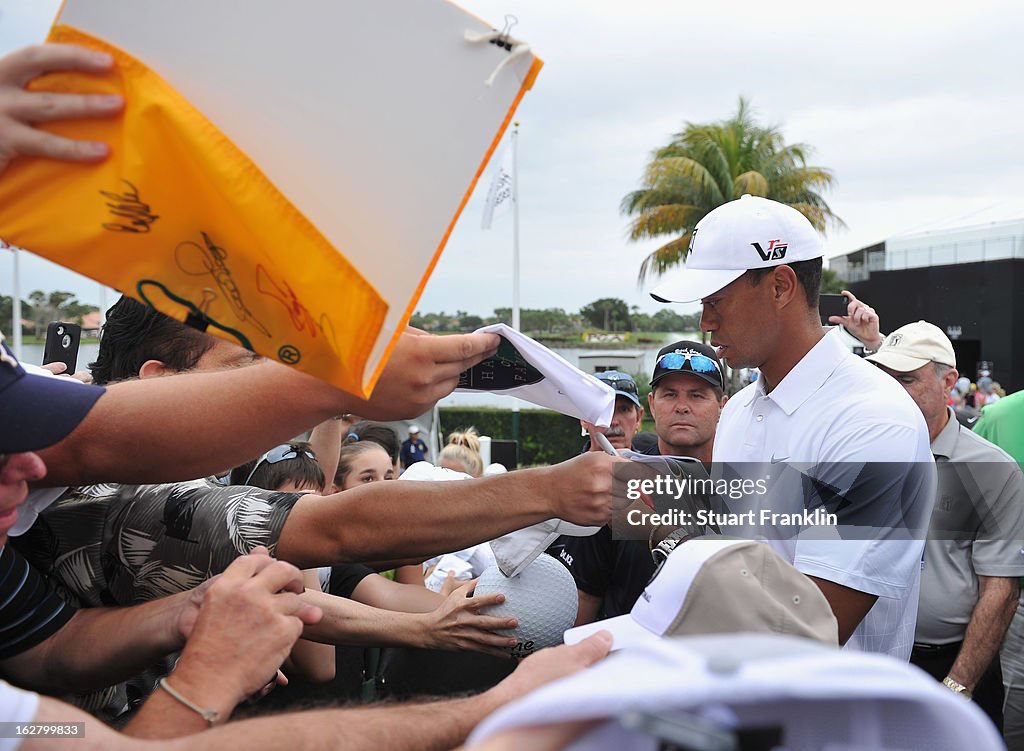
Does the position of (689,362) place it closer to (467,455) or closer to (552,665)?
(467,455)

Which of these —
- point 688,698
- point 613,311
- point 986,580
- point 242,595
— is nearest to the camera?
point 688,698

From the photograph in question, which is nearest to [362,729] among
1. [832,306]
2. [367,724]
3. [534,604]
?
[367,724]

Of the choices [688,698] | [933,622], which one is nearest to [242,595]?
[688,698]

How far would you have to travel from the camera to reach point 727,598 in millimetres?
1465

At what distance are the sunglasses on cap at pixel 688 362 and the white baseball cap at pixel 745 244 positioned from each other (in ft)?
4.26

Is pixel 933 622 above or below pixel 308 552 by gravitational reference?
below

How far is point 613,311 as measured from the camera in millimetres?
30641

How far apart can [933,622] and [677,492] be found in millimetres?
1939

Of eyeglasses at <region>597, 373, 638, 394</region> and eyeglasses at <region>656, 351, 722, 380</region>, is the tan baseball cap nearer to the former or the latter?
eyeglasses at <region>656, 351, 722, 380</region>

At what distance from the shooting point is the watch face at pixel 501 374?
7.13ft

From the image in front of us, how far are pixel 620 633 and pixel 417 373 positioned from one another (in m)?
0.71

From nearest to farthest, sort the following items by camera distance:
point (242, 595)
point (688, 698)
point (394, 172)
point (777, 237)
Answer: point (688, 698) < point (394, 172) < point (242, 595) < point (777, 237)

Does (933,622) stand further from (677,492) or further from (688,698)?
(688,698)

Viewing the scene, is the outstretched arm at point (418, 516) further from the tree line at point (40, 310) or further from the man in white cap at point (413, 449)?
the tree line at point (40, 310)
